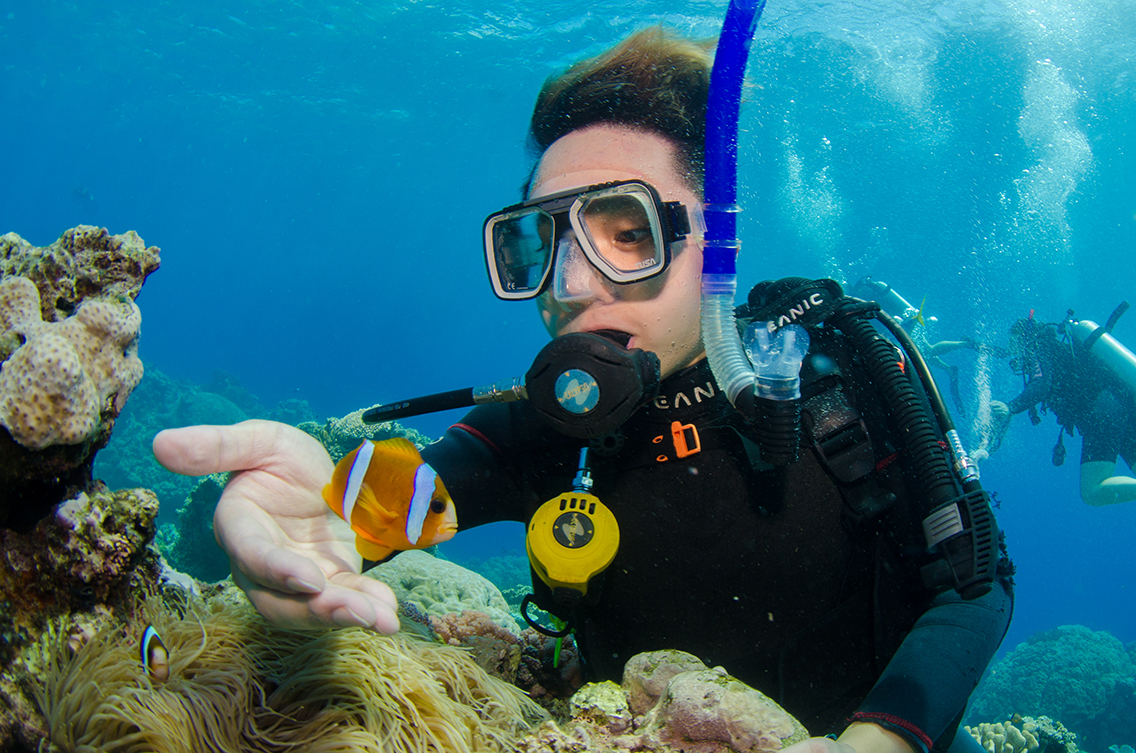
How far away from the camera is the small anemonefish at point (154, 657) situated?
4.46ft

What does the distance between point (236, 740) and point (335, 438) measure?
840 cm

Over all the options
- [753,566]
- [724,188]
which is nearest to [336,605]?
[753,566]

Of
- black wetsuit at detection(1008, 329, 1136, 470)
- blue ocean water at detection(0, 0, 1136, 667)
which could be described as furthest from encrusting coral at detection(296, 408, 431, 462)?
black wetsuit at detection(1008, 329, 1136, 470)

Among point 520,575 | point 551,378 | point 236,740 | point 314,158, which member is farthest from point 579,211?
point 314,158

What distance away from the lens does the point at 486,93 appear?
30.5m

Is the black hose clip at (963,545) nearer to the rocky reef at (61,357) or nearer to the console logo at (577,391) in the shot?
the console logo at (577,391)

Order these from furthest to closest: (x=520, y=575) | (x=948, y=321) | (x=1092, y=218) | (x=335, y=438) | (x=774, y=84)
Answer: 1. (x=948, y=321)
2. (x=1092, y=218)
3. (x=774, y=84)
4. (x=520, y=575)
5. (x=335, y=438)

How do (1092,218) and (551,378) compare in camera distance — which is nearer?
(551,378)

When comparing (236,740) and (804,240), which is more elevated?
(804,240)

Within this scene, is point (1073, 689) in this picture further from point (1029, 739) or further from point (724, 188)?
point (724, 188)

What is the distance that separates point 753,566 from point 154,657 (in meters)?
1.84

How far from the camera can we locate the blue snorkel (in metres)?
1.81

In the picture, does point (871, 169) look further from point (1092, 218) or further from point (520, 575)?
point (520, 575)

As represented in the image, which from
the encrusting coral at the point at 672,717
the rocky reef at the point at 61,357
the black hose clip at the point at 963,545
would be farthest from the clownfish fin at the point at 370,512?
the black hose clip at the point at 963,545
